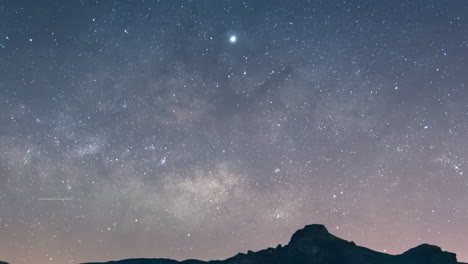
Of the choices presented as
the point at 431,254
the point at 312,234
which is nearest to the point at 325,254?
the point at 312,234

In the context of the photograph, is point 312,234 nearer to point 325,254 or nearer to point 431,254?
point 325,254

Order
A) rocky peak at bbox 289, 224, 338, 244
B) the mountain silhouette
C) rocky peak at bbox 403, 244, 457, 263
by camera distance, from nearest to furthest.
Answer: the mountain silhouette, rocky peak at bbox 403, 244, 457, 263, rocky peak at bbox 289, 224, 338, 244

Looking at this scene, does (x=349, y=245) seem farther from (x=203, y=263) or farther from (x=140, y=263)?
(x=140, y=263)

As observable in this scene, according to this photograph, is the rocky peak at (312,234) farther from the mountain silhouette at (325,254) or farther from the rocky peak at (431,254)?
the rocky peak at (431,254)

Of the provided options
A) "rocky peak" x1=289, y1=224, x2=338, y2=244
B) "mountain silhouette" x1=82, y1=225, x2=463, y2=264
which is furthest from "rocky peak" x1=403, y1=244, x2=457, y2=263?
"rocky peak" x1=289, y1=224, x2=338, y2=244

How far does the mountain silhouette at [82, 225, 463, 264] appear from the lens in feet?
182

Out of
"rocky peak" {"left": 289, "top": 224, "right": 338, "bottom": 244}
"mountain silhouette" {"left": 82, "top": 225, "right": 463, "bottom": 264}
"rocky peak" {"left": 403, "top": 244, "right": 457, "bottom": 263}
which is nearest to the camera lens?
"mountain silhouette" {"left": 82, "top": 225, "right": 463, "bottom": 264}

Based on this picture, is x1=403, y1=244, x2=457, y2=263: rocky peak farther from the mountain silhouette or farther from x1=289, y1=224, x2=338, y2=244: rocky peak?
x1=289, y1=224, x2=338, y2=244: rocky peak

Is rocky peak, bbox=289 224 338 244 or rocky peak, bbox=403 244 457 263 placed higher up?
rocky peak, bbox=289 224 338 244

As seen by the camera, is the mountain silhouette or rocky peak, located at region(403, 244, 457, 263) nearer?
the mountain silhouette

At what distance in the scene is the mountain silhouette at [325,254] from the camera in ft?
182

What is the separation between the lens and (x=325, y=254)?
5538 cm

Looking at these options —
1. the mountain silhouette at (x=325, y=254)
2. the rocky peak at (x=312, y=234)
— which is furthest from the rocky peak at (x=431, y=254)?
the rocky peak at (x=312, y=234)

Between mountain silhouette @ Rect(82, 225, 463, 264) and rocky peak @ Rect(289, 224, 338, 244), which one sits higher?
rocky peak @ Rect(289, 224, 338, 244)
